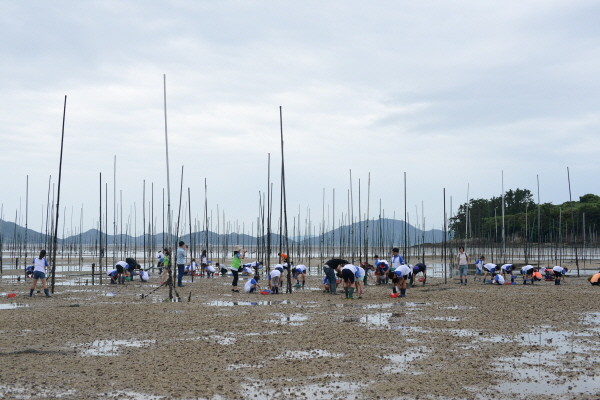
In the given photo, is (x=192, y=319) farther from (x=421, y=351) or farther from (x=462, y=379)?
(x=462, y=379)

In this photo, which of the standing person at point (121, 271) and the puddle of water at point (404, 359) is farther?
the standing person at point (121, 271)

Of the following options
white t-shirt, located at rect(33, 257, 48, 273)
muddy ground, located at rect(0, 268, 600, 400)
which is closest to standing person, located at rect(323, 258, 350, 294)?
muddy ground, located at rect(0, 268, 600, 400)

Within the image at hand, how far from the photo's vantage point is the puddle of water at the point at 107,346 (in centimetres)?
1109

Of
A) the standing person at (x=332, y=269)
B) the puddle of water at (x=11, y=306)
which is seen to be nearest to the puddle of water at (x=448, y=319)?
the standing person at (x=332, y=269)

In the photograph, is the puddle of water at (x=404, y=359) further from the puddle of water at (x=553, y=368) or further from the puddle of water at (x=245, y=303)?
the puddle of water at (x=245, y=303)

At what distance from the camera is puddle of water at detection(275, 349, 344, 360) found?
34.9 ft

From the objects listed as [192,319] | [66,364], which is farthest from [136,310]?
[66,364]

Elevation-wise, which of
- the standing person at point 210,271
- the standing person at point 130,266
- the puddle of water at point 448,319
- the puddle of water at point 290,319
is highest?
the standing person at point 130,266

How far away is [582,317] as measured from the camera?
51.5ft

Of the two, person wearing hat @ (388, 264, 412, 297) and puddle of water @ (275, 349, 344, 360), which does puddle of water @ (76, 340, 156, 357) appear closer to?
puddle of water @ (275, 349, 344, 360)

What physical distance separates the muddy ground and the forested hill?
53.4 meters

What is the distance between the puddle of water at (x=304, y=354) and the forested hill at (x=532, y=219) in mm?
59265

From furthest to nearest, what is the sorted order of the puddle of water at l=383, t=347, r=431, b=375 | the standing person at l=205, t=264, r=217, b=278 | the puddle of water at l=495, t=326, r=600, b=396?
1. the standing person at l=205, t=264, r=217, b=278
2. the puddle of water at l=383, t=347, r=431, b=375
3. the puddle of water at l=495, t=326, r=600, b=396

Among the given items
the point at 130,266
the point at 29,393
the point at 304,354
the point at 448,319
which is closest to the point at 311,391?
the point at 304,354
